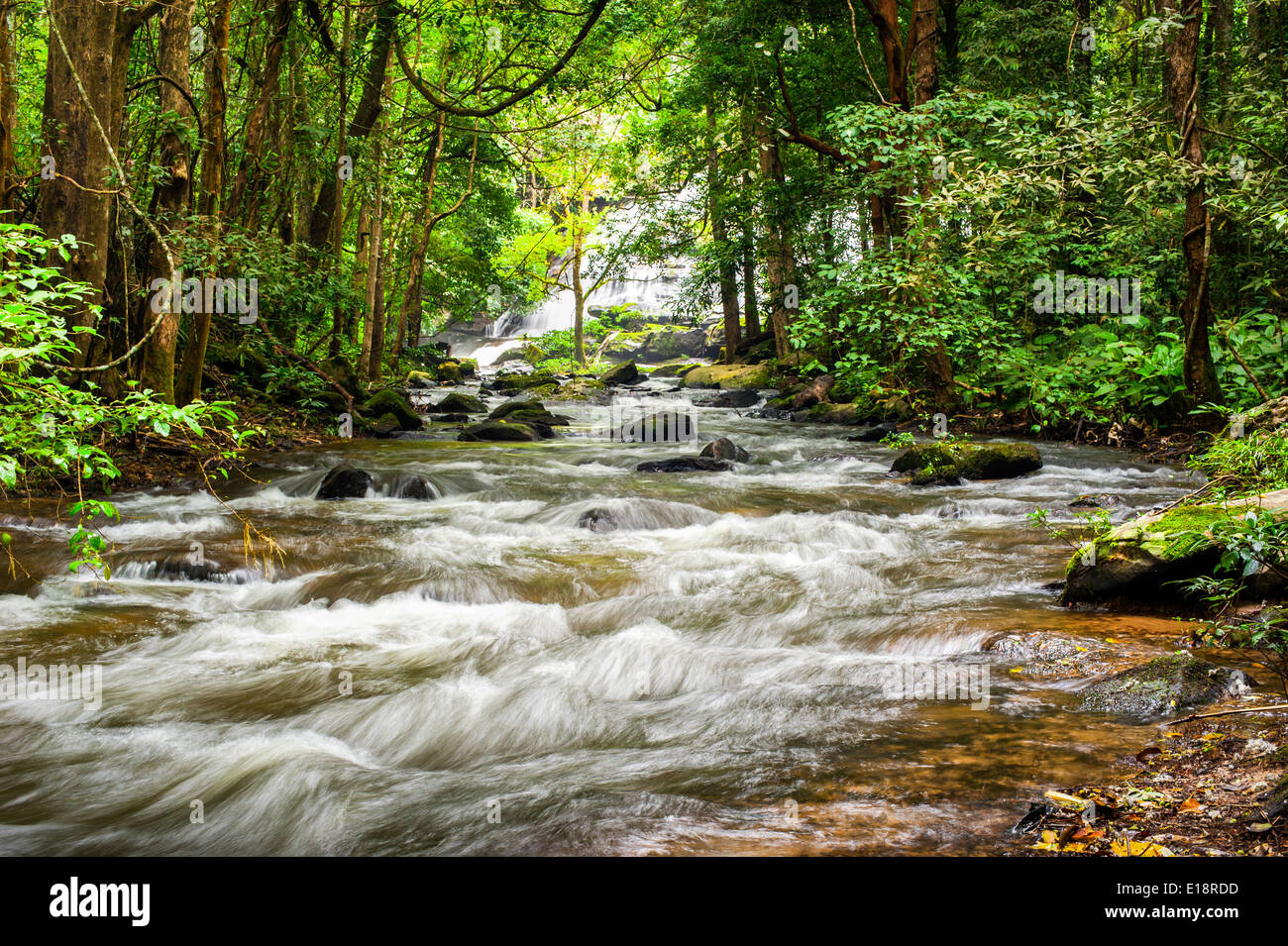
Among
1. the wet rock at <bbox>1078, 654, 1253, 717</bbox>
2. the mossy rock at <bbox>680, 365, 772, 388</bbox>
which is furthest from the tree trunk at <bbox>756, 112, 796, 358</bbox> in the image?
the wet rock at <bbox>1078, 654, 1253, 717</bbox>

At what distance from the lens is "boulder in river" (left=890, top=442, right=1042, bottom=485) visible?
9852mm

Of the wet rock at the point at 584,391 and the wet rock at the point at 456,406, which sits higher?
the wet rock at the point at 584,391

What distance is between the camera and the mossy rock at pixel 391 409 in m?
14.7

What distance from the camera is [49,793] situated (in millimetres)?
3705

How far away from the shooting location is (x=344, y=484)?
9.49m

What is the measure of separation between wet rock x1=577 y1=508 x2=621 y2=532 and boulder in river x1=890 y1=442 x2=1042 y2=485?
3788 mm

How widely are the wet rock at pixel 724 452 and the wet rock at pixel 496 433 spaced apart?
3567mm

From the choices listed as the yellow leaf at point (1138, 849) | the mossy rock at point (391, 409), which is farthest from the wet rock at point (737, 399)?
the yellow leaf at point (1138, 849)

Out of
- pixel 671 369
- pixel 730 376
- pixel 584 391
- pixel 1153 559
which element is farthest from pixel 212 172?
pixel 671 369

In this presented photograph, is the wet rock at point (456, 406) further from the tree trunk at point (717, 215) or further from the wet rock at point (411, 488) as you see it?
the wet rock at point (411, 488)

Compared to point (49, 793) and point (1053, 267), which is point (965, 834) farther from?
point (1053, 267)

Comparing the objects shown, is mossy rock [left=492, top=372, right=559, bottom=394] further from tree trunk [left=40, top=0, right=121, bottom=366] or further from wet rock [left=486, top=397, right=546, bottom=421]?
tree trunk [left=40, top=0, right=121, bottom=366]
